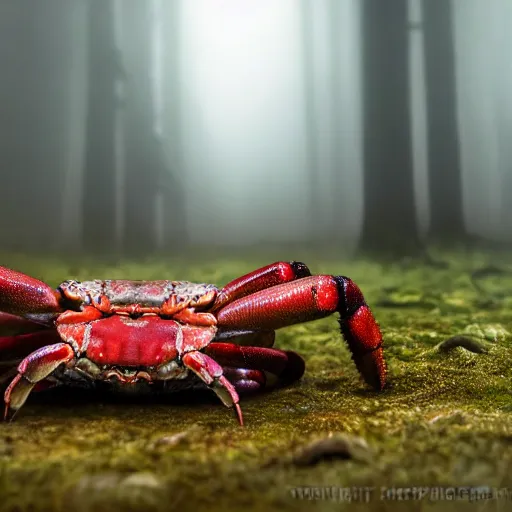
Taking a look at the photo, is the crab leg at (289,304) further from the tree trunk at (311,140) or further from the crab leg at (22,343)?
the tree trunk at (311,140)

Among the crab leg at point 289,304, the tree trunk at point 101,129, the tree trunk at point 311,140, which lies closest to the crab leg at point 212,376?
the crab leg at point 289,304

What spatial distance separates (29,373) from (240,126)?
3.73 metres

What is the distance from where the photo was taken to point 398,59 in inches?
198

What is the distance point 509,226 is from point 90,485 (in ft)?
14.5

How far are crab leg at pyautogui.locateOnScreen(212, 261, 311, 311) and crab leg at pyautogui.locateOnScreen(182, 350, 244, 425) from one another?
0.91 ft

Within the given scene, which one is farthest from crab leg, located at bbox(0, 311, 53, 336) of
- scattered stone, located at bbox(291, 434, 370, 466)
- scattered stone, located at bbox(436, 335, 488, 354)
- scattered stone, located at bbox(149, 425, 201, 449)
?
scattered stone, located at bbox(436, 335, 488, 354)

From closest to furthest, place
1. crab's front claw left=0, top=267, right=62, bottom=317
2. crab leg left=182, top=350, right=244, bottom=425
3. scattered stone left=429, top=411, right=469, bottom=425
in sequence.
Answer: scattered stone left=429, top=411, right=469, bottom=425 → crab leg left=182, top=350, right=244, bottom=425 → crab's front claw left=0, top=267, right=62, bottom=317

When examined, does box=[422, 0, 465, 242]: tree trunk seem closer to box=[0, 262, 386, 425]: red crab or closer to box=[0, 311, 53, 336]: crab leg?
box=[0, 262, 386, 425]: red crab

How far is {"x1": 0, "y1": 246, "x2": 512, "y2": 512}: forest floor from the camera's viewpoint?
1050 millimetres

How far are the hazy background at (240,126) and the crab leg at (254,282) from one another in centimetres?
290

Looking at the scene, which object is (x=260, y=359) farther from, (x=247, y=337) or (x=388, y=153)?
(x=388, y=153)

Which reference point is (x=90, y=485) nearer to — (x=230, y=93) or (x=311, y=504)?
(x=311, y=504)

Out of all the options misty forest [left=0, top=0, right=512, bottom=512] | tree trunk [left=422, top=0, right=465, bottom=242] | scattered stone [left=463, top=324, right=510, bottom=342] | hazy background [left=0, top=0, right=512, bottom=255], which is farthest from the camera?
hazy background [left=0, top=0, right=512, bottom=255]

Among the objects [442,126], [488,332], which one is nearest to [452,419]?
[488,332]
